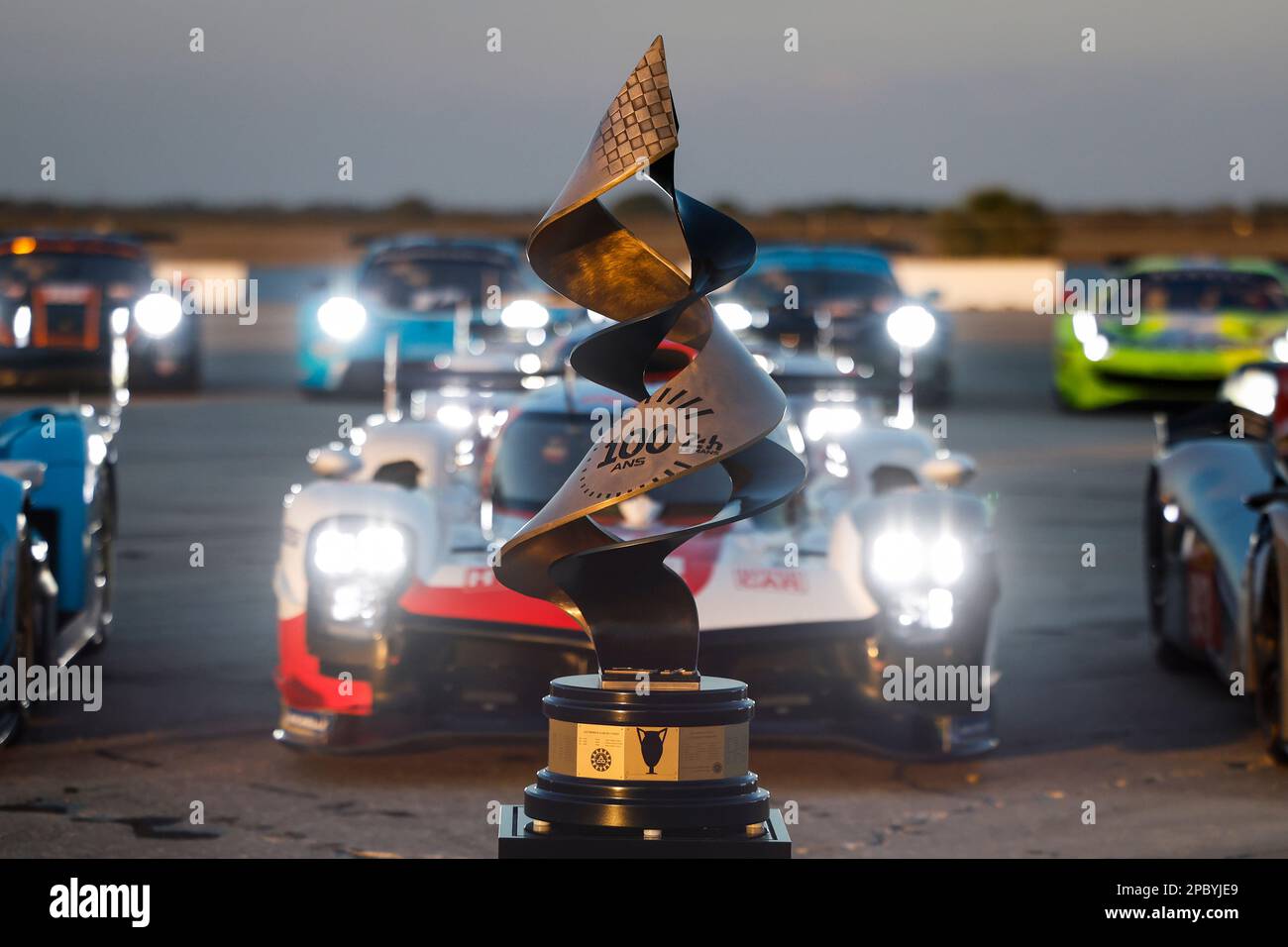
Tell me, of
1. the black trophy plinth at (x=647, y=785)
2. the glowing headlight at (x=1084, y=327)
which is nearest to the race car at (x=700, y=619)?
the black trophy plinth at (x=647, y=785)

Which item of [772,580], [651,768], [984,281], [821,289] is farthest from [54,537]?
[984,281]

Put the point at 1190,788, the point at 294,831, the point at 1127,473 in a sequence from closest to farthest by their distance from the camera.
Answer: the point at 294,831
the point at 1190,788
the point at 1127,473

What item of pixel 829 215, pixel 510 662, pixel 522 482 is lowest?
pixel 510 662

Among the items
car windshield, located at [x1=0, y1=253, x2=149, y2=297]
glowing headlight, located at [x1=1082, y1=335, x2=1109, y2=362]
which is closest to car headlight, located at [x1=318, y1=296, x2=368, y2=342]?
car windshield, located at [x1=0, y1=253, x2=149, y2=297]

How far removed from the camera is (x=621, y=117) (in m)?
4.09

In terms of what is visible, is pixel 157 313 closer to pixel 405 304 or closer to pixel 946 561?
pixel 946 561

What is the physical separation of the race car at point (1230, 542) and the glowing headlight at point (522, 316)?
2984mm

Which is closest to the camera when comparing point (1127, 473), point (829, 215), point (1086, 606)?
point (1086, 606)

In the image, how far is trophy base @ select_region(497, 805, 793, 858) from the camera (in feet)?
13.2

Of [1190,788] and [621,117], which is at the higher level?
[621,117]

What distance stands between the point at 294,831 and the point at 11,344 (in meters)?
13.1

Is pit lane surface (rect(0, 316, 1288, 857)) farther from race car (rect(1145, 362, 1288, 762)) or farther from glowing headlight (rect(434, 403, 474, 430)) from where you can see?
glowing headlight (rect(434, 403, 474, 430))
